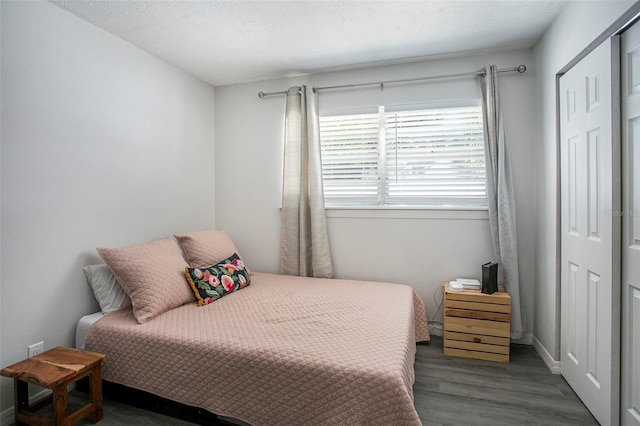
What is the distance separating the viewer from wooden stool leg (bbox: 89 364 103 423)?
5.82 feet

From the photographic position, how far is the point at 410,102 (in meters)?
2.93

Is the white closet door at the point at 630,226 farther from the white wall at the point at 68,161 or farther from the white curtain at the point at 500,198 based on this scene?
the white wall at the point at 68,161

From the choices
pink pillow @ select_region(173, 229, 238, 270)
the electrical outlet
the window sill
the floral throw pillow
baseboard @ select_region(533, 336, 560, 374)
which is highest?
the window sill

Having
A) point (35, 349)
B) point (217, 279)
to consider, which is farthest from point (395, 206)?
point (35, 349)

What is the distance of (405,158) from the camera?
2982mm

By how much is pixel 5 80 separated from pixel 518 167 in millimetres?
3639

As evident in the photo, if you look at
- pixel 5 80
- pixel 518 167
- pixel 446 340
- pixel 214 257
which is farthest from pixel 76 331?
pixel 518 167

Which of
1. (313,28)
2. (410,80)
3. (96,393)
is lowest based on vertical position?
(96,393)

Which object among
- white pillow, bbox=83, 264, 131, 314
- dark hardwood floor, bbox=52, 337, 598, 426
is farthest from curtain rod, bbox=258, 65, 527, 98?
dark hardwood floor, bbox=52, 337, 598, 426

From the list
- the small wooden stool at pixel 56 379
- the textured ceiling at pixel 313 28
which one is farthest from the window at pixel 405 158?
the small wooden stool at pixel 56 379

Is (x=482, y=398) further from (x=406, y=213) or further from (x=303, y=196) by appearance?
(x=303, y=196)

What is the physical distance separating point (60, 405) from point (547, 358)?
316 centimetres

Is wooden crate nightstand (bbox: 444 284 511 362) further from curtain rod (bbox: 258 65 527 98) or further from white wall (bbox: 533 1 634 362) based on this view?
curtain rod (bbox: 258 65 527 98)

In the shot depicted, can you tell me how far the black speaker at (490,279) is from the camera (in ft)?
8.07
